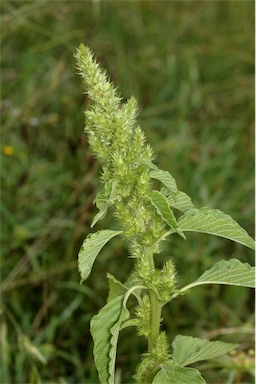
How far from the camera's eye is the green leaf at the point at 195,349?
1180 mm

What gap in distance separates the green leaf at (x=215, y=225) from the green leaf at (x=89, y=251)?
0.12 m

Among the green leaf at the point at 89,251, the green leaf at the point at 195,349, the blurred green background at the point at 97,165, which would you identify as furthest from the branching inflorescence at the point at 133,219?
the blurred green background at the point at 97,165

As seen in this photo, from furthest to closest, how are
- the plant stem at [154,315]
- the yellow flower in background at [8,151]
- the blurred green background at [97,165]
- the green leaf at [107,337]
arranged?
the yellow flower in background at [8,151], the blurred green background at [97,165], the plant stem at [154,315], the green leaf at [107,337]

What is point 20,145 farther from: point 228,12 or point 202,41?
point 228,12

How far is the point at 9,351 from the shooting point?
2178 millimetres

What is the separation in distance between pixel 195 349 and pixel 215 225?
31 cm

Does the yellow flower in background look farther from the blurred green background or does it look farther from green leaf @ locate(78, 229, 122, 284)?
green leaf @ locate(78, 229, 122, 284)

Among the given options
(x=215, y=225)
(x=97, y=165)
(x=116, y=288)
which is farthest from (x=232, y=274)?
(x=97, y=165)

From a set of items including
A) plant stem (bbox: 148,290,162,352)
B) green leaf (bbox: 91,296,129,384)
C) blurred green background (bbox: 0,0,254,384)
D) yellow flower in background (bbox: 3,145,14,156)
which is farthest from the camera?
yellow flower in background (bbox: 3,145,14,156)

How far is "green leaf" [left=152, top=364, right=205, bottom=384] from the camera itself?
3.36 feet

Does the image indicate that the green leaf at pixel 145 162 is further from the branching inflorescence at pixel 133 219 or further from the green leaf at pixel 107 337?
the green leaf at pixel 107 337

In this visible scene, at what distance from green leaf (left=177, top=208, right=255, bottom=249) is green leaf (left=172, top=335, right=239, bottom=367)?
0.25 meters

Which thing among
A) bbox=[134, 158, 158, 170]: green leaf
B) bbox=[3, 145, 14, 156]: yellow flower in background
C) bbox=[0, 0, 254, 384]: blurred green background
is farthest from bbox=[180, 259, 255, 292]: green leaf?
bbox=[3, 145, 14, 156]: yellow flower in background

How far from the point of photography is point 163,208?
100 centimetres
